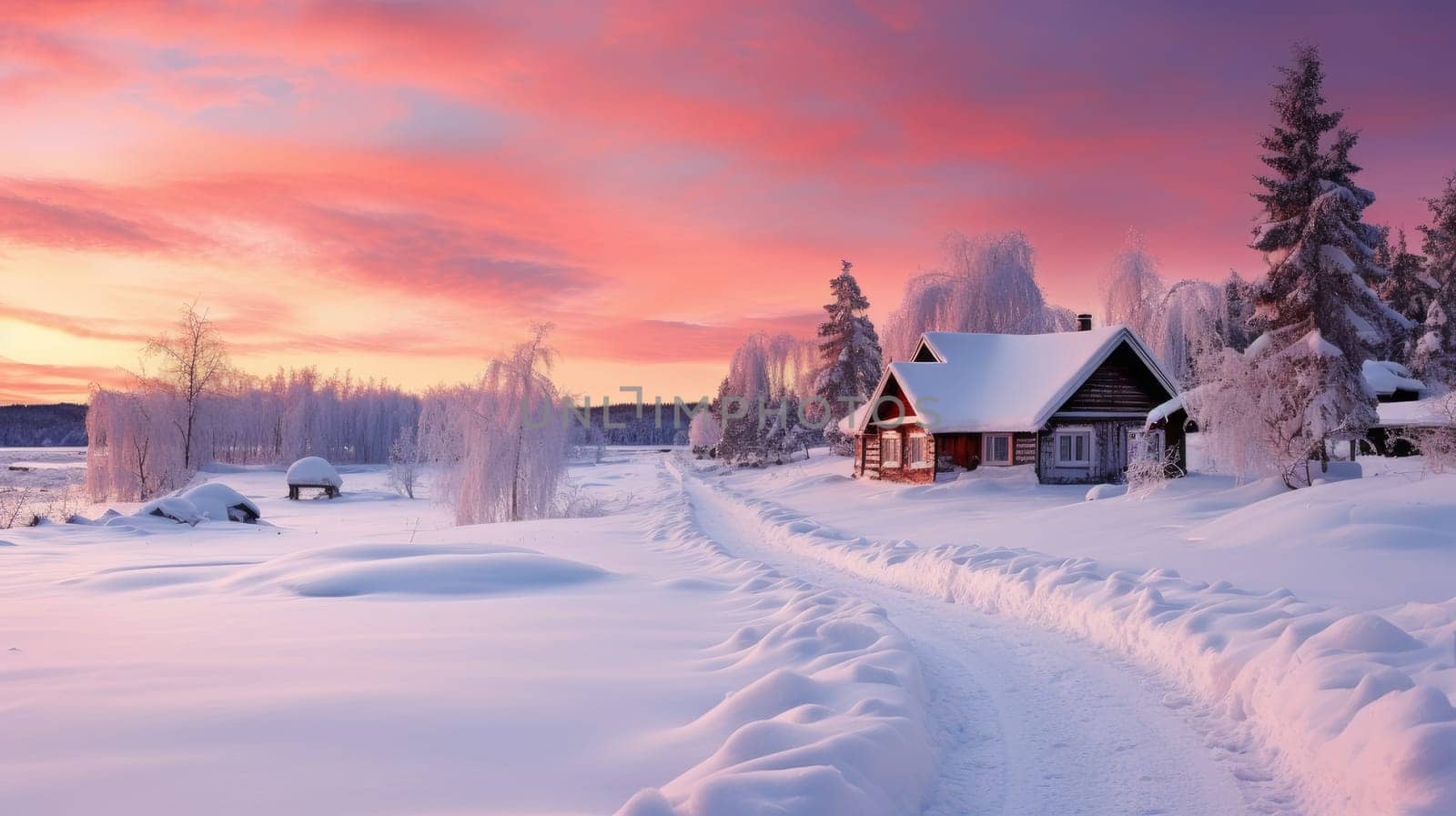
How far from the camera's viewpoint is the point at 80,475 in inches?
1950

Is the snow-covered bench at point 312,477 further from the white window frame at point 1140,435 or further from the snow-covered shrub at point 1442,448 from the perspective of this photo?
the snow-covered shrub at point 1442,448

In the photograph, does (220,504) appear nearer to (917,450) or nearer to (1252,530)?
(917,450)

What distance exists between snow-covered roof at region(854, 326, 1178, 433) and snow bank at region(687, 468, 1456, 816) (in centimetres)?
1741

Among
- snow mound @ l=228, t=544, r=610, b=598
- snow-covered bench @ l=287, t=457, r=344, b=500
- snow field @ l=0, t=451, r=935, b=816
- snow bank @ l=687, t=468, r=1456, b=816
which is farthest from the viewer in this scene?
snow-covered bench @ l=287, t=457, r=344, b=500

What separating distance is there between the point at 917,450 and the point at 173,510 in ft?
78.7

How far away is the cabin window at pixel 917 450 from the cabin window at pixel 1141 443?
22.7 ft

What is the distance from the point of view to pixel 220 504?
23875 millimetres

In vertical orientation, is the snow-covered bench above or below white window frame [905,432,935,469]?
below

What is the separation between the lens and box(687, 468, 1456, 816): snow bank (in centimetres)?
445

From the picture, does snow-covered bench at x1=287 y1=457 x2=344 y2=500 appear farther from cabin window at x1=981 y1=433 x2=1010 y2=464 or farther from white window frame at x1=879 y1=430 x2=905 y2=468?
cabin window at x1=981 y1=433 x2=1010 y2=464

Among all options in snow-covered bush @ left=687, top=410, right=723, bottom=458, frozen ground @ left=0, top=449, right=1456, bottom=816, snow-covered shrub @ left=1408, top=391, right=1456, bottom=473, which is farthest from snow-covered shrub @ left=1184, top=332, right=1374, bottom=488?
snow-covered bush @ left=687, top=410, right=723, bottom=458

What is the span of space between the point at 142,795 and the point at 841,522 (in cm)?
2024

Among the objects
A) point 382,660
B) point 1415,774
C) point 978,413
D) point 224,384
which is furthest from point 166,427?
point 1415,774

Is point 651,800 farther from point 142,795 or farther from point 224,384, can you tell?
point 224,384
